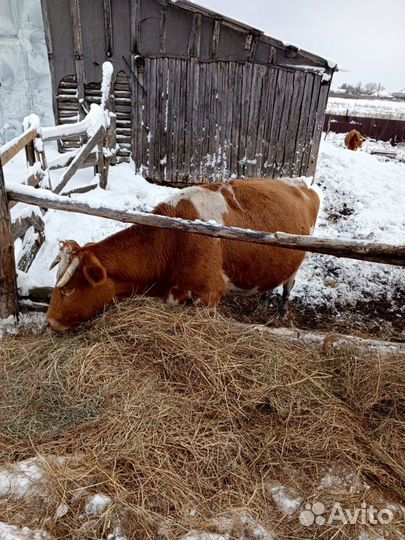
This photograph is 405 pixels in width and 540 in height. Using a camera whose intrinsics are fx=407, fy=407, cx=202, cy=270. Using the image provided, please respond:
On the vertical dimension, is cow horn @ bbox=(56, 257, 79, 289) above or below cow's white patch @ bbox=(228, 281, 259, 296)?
above

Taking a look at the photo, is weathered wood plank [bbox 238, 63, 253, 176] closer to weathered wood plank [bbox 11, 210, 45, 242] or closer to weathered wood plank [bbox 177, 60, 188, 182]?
weathered wood plank [bbox 177, 60, 188, 182]

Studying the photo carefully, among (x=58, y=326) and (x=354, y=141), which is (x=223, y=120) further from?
(x=354, y=141)

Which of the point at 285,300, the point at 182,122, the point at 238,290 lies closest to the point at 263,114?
the point at 182,122

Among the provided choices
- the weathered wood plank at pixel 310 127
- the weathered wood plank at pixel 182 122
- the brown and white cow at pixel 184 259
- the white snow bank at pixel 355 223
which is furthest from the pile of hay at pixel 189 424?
the weathered wood plank at pixel 310 127

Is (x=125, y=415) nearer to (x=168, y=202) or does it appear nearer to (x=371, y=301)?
(x=168, y=202)

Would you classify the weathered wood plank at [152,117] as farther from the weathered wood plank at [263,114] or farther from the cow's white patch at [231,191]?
Result: the cow's white patch at [231,191]

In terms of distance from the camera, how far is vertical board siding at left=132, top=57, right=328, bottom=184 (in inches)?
355

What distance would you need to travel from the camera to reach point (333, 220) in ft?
27.4

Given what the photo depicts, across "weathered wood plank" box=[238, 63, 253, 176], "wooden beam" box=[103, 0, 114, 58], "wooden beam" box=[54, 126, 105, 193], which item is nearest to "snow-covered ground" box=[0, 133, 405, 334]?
"wooden beam" box=[54, 126, 105, 193]

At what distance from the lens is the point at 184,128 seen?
9477mm

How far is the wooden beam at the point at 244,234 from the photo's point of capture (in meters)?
2.56

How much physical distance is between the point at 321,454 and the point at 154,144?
8603 millimetres

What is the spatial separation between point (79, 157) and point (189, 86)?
13.6ft

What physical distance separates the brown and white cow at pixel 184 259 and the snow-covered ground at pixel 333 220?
538 mm
